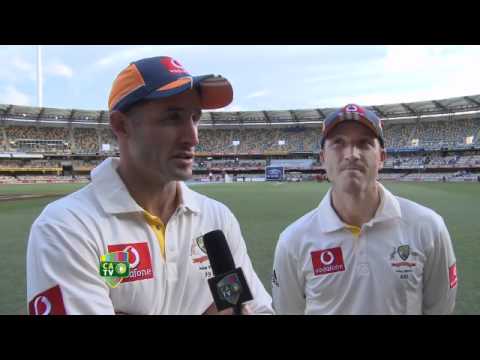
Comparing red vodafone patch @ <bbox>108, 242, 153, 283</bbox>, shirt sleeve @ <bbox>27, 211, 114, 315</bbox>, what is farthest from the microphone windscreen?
shirt sleeve @ <bbox>27, 211, 114, 315</bbox>

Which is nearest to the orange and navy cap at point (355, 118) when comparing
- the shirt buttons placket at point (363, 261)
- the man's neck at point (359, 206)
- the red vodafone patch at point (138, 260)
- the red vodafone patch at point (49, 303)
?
the man's neck at point (359, 206)

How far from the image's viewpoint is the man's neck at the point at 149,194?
1906mm

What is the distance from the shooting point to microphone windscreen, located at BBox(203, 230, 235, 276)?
1472 millimetres

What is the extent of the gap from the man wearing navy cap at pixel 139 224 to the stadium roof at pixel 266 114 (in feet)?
186

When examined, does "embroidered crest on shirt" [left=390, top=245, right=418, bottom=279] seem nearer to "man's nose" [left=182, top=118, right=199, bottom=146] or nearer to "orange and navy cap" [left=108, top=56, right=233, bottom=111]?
"man's nose" [left=182, top=118, right=199, bottom=146]

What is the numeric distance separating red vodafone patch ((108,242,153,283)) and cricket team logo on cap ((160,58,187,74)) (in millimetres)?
938

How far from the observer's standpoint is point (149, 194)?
192 cm

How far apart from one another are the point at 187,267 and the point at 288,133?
67.9 meters

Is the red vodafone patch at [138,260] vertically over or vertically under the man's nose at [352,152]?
under

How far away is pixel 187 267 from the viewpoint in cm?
182

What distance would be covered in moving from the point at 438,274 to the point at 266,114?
62.8 meters

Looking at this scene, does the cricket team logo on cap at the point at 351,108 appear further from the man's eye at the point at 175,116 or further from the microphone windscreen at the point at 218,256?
the microphone windscreen at the point at 218,256
